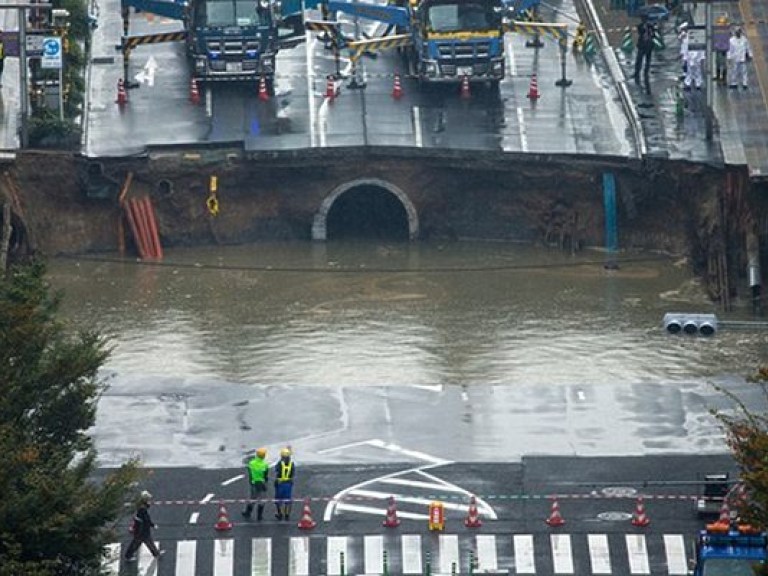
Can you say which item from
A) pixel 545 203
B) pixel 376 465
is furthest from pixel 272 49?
pixel 376 465

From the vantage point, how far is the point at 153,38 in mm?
89688

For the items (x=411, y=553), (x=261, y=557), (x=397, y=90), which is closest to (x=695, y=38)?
(x=397, y=90)

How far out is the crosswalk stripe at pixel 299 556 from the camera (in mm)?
57562

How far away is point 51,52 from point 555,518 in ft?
96.3

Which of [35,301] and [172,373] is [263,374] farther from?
[35,301]

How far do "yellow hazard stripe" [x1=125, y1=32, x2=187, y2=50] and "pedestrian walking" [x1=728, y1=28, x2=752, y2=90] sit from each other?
16.1 meters

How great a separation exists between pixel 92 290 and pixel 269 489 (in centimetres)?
2023

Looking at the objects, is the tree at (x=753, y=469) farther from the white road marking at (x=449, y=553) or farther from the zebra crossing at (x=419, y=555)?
the white road marking at (x=449, y=553)

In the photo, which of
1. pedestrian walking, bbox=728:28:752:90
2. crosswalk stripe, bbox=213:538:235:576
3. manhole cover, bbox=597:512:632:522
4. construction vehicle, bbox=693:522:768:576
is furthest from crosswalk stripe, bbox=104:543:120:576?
pedestrian walking, bbox=728:28:752:90

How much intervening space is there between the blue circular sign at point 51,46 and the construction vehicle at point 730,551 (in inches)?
1332

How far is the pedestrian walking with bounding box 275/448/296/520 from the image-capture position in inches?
2352

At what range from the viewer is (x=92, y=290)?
263 ft

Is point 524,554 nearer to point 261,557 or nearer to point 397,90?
point 261,557

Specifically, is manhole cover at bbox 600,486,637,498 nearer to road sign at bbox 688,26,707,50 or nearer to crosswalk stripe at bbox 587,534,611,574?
crosswalk stripe at bbox 587,534,611,574
